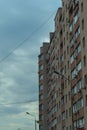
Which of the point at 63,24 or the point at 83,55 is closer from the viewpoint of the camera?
the point at 83,55

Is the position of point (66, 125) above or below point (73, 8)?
below

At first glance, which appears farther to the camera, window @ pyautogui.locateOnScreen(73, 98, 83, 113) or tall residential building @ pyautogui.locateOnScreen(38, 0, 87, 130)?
window @ pyautogui.locateOnScreen(73, 98, 83, 113)

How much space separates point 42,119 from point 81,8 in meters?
59.6

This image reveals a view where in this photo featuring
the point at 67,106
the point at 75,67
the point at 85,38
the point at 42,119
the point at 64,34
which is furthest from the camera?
the point at 42,119

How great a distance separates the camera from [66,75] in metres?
72.9

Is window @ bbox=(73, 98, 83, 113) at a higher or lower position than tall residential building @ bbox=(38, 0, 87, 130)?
lower

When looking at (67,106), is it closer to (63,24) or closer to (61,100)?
(61,100)

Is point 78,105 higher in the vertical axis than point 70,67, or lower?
lower

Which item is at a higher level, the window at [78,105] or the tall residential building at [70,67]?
the tall residential building at [70,67]

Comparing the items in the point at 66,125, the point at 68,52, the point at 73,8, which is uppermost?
the point at 73,8

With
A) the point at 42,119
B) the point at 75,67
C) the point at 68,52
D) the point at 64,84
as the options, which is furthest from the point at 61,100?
the point at 42,119

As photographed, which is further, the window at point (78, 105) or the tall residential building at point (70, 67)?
the window at point (78, 105)

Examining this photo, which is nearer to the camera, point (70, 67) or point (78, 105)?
point (78, 105)

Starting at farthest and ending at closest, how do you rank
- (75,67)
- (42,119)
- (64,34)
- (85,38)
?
(42,119) < (64,34) < (75,67) < (85,38)
